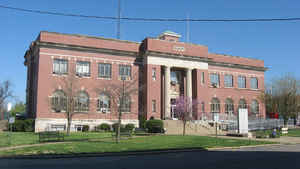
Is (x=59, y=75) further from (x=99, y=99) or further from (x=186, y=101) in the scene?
(x=186, y=101)

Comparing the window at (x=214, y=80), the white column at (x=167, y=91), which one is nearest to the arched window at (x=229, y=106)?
the window at (x=214, y=80)

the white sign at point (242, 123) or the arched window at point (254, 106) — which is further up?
the arched window at point (254, 106)

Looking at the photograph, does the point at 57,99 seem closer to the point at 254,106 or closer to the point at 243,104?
the point at 243,104

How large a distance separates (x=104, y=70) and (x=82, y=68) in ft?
9.33

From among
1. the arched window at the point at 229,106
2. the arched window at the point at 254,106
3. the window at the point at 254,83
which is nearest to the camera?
the arched window at the point at 229,106

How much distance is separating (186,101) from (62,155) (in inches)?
826

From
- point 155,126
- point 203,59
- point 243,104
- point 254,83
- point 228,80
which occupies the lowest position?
point 155,126

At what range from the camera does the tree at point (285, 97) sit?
40331 millimetres

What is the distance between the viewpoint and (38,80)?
1395 inches

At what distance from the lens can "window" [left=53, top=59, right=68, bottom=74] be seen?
120 feet

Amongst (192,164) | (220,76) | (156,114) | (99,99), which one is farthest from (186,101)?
(192,164)

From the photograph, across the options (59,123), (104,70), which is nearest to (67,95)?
(59,123)

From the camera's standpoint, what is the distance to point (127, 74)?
4044 centimetres

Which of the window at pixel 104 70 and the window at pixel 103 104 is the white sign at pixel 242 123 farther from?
the window at pixel 104 70
